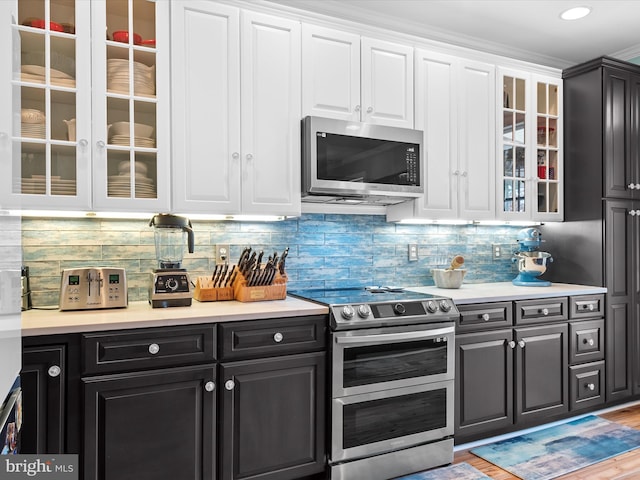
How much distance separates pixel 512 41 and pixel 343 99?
5.73ft

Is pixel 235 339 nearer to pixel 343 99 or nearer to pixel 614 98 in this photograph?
pixel 343 99

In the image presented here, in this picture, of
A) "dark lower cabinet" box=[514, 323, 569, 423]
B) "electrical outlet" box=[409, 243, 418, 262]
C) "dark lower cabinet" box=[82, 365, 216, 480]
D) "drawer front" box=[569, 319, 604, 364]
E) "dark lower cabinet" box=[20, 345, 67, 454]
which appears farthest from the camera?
"electrical outlet" box=[409, 243, 418, 262]

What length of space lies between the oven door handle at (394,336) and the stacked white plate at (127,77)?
156 centimetres

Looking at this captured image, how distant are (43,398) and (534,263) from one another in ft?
10.2

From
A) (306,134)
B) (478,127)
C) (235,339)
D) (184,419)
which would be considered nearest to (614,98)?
(478,127)

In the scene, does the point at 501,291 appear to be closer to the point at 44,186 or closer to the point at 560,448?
the point at 560,448

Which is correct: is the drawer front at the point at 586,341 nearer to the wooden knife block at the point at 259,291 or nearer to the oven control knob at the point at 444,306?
the oven control knob at the point at 444,306

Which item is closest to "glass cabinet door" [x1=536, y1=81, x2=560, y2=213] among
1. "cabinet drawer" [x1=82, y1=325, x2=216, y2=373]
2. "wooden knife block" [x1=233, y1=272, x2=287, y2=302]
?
"wooden knife block" [x1=233, y1=272, x2=287, y2=302]

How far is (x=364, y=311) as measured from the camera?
7.68 feet

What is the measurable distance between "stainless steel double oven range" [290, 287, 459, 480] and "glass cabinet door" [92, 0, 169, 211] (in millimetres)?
1084

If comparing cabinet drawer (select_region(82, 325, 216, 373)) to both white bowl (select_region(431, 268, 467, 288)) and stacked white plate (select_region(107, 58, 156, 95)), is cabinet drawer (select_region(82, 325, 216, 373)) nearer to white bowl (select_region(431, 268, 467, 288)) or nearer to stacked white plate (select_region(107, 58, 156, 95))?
stacked white plate (select_region(107, 58, 156, 95))

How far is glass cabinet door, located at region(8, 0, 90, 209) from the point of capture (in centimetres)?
206

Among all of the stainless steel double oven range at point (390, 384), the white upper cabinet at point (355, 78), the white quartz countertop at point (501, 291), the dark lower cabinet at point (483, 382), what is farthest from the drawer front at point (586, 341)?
the white upper cabinet at point (355, 78)

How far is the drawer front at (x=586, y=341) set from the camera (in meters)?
3.13
